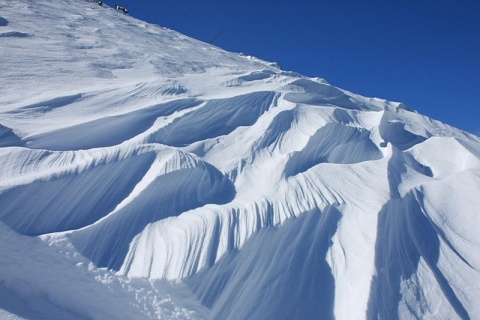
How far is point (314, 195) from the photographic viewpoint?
2.53m

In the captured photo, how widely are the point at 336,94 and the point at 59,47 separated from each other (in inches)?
123

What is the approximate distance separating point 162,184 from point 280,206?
28.9 inches

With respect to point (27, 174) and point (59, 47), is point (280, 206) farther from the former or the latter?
point (59, 47)

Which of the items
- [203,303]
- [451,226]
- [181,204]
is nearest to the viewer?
[203,303]

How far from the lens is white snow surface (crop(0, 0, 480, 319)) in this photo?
1812 mm

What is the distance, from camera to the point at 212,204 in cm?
237

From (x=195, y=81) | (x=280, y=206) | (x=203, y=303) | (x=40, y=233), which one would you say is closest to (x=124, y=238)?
(x=40, y=233)

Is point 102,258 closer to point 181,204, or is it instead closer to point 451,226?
point 181,204

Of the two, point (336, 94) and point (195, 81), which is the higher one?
point (336, 94)

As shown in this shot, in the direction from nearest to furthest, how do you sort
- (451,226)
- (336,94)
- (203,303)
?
1. (203,303)
2. (451,226)
3. (336,94)

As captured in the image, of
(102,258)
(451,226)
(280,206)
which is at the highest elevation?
(451,226)

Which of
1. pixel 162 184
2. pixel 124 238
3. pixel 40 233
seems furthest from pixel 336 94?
pixel 40 233

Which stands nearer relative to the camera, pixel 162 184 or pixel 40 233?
pixel 40 233

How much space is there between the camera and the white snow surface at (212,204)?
5.95 ft
